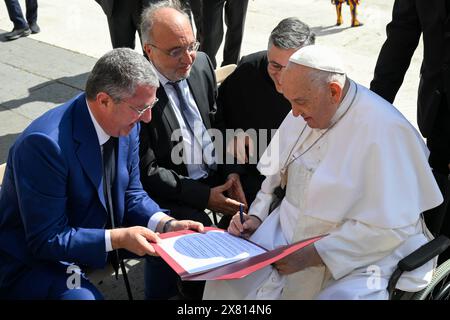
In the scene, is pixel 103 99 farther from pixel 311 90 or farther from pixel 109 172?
pixel 311 90

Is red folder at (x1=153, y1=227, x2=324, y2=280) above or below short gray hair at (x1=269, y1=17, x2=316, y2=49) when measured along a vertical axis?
below

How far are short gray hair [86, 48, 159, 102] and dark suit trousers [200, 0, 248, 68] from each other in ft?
12.3

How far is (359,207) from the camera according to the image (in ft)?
8.55

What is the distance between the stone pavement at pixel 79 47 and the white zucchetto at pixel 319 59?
3452mm

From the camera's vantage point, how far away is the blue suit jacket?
7.91 ft

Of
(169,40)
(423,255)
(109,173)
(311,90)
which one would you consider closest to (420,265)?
(423,255)

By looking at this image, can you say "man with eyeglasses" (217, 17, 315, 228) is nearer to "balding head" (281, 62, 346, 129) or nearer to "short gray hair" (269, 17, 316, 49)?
"short gray hair" (269, 17, 316, 49)

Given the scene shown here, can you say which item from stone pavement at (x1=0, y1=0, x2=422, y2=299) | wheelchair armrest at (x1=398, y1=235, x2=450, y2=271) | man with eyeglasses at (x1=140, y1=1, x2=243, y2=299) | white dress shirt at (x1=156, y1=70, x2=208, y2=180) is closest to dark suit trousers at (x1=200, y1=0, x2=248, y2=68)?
stone pavement at (x1=0, y1=0, x2=422, y2=299)

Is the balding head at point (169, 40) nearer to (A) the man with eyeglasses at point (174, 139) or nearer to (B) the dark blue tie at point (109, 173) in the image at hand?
(A) the man with eyeglasses at point (174, 139)

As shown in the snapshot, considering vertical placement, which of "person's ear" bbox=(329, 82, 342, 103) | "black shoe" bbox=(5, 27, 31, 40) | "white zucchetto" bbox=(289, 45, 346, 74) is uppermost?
"white zucchetto" bbox=(289, 45, 346, 74)

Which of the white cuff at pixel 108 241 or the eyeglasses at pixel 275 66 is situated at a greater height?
the eyeglasses at pixel 275 66

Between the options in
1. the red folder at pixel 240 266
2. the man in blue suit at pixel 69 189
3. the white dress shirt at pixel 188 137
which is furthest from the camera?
the white dress shirt at pixel 188 137

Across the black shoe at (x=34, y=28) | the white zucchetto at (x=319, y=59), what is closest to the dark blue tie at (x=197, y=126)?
the white zucchetto at (x=319, y=59)

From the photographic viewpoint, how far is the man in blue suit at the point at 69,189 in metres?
2.42
